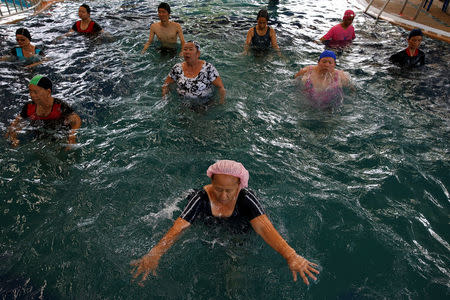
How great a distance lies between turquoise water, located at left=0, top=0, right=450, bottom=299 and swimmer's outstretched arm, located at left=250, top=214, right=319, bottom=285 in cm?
35

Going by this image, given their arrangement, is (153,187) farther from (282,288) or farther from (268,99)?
(268,99)

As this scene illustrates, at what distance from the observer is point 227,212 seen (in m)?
3.20

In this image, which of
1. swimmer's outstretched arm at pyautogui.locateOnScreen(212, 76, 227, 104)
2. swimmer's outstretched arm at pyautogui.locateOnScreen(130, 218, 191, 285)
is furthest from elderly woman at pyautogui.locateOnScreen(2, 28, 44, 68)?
swimmer's outstretched arm at pyautogui.locateOnScreen(130, 218, 191, 285)

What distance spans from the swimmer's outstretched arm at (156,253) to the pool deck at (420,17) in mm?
10835

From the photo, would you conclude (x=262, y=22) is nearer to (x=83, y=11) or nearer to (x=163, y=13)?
(x=163, y=13)

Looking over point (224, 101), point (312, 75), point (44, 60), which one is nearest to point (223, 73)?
point (224, 101)

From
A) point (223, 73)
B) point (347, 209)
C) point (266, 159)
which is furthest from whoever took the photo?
point (223, 73)

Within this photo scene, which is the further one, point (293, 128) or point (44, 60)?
point (44, 60)

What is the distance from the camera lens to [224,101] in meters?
6.18

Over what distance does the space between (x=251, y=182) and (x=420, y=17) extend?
38.0ft

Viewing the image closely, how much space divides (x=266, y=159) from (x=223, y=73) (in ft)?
10.9

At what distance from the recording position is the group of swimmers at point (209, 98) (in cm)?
283

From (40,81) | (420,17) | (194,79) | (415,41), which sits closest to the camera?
(40,81)

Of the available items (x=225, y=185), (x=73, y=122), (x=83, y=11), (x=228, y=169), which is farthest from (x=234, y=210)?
(x=83, y=11)
